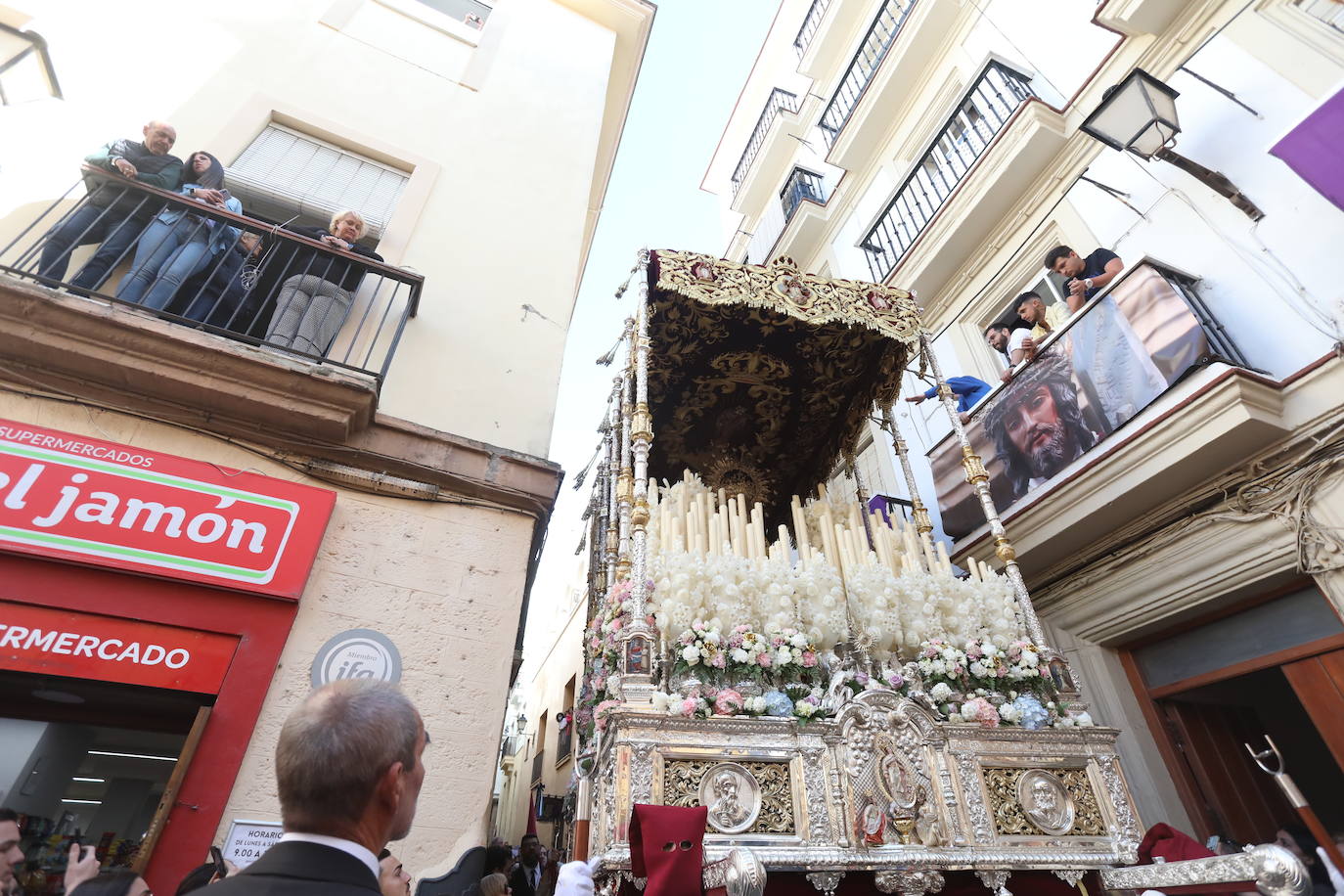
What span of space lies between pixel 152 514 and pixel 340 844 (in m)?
2.63

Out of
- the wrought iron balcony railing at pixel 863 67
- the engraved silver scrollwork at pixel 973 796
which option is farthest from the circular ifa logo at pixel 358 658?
the wrought iron balcony railing at pixel 863 67

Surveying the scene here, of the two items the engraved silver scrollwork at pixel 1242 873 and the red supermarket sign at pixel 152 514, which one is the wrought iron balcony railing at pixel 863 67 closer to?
the red supermarket sign at pixel 152 514

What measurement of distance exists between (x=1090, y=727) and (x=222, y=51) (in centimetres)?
820

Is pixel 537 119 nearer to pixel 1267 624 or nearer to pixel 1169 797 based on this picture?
pixel 1267 624

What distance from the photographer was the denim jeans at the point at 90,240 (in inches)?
145

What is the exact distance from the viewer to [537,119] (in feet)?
22.2

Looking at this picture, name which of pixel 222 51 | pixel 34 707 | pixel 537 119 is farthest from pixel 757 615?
pixel 222 51

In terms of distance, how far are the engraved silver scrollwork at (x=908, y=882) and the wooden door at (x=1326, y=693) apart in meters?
2.80

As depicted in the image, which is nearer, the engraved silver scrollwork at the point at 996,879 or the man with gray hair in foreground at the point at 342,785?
the man with gray hair in foreground at the point at 342,785

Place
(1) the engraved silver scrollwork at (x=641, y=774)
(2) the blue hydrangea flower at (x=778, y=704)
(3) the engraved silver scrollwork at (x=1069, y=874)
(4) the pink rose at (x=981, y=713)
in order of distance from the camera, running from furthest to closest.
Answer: (4) the pink rose at (x=981, y=713) < (2) the blue hydrangea flower at (x=778, y=704) < (3) the engraved silver scrollwork at (x=1069, y=874) < (1) the engraved silver scrollwork at (x=641, y=774)

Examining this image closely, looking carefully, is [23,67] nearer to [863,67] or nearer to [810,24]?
[863,67]

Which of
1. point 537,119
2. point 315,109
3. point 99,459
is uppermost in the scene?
point 537,119

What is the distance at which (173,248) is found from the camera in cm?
395

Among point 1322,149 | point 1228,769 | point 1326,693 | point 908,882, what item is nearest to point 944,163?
point 1322,149
